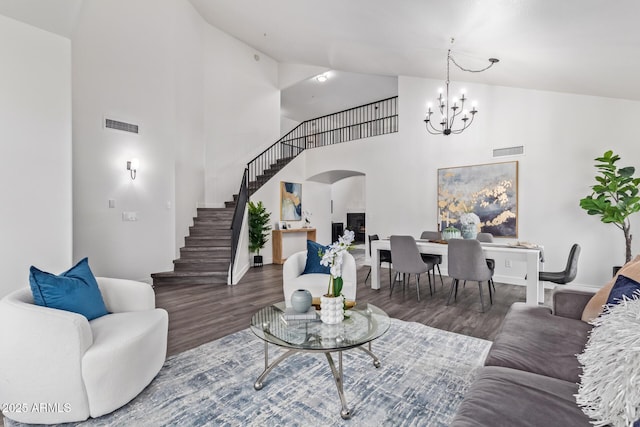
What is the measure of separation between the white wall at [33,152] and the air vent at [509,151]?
623 cm

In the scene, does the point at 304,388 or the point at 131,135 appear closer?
the point at 304,388

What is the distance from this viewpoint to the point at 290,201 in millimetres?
8500

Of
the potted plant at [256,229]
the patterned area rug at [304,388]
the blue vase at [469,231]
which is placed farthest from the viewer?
the potted plant at [256,229]

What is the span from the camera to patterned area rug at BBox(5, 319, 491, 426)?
1.80 m

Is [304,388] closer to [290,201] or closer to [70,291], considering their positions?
[70,291]

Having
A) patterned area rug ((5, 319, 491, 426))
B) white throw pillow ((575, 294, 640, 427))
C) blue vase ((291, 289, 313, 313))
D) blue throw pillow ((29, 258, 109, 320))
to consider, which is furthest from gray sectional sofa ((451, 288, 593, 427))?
blue throw pillow ((29, 258, 109, 320))

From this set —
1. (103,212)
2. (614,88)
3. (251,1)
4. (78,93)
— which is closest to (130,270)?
(103,212)

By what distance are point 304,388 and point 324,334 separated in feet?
1.51

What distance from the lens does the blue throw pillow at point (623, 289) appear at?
1.64 m

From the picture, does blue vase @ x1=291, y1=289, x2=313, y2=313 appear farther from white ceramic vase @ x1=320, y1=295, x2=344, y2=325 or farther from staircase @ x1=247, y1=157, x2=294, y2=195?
staircase @ x1=247, y1=157, x2=294, y2=195

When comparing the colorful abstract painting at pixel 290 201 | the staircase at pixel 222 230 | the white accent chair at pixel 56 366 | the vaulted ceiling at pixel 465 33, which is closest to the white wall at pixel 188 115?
the staircase at pixel 222 230

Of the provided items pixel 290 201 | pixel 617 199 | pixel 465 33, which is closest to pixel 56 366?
pixel 465 33

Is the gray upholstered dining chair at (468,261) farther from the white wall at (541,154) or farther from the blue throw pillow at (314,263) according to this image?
the white wall at (541,154)

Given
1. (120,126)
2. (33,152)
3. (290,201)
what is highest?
(120,126)
